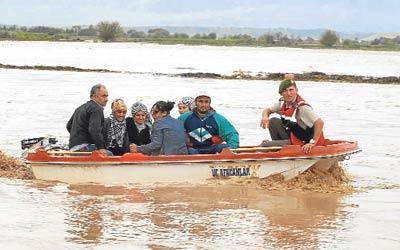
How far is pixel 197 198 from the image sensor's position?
38.2ft

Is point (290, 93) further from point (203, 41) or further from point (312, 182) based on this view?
point (203, 41)

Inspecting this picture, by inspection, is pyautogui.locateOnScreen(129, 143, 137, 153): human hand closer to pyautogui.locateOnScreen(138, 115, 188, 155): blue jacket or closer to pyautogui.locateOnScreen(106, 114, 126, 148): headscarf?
pyautogui.locateOnScreen(138, 115, 188, 155): blue jacket

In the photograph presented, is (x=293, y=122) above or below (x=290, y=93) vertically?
below

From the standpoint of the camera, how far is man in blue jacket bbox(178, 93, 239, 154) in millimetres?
12391

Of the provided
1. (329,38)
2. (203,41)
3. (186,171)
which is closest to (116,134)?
(186,171)

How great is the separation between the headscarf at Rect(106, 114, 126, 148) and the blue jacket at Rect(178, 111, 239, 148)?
0.85 meters

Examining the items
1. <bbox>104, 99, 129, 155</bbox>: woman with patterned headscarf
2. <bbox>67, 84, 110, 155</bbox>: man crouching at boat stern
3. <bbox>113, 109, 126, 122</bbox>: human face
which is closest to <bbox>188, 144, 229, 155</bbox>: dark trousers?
<bbox>104, 99, 129, 155</bbox>: woman with patterned headscarf

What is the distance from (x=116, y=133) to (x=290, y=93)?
8.38 feet

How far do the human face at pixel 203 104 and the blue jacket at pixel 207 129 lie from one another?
0.09 metres

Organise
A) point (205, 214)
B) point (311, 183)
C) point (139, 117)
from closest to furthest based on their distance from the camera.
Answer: point (205, 214) → point (311, 183) → point (139, 117)

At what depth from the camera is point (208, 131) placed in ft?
41.0

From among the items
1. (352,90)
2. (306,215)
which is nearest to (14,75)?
(352,90)

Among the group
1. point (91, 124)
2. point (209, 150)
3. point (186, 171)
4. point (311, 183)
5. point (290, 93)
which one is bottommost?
point (311, 183)

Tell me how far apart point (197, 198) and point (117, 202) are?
42.9 inches
